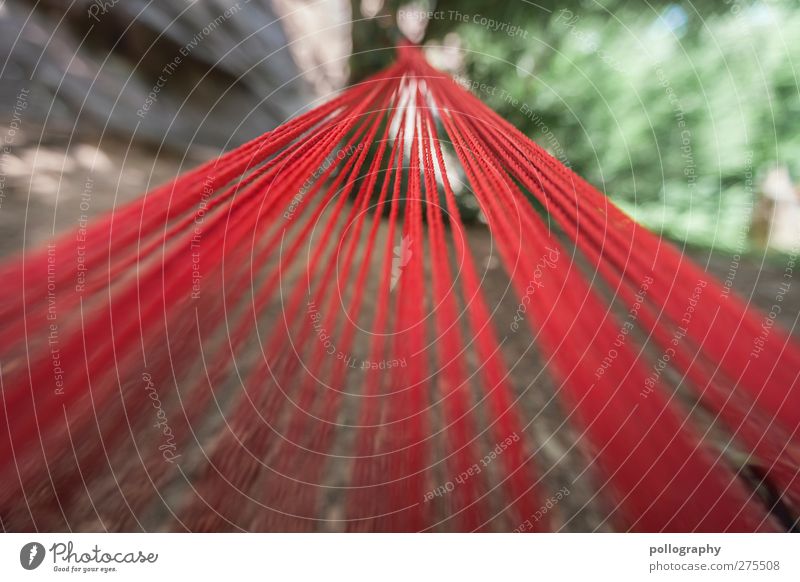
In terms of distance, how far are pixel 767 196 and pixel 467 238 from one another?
2.47 ft

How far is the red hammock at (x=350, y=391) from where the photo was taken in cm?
54

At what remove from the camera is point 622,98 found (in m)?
1.14

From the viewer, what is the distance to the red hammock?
536mm

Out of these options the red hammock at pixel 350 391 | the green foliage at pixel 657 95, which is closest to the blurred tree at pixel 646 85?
the green foliage at pixel 657 95

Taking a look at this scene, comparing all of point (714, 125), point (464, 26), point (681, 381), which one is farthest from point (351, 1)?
point (681, 381)

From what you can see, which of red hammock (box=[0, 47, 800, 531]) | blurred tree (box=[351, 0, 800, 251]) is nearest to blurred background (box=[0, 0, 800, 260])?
blurred tree (box=[351, 0, 800, 251])

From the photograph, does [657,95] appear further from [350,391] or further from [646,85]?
[350,391]

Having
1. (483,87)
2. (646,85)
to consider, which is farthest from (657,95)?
(483,87)

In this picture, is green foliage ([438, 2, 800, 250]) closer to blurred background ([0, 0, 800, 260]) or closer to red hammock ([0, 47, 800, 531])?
blurred background ([0, 0, 800, 260])

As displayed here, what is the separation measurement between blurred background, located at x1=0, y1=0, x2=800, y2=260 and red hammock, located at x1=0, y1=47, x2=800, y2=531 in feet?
1.32

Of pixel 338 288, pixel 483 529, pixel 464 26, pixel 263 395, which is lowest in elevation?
pixel 483 529

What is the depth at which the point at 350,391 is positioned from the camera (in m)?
0.79

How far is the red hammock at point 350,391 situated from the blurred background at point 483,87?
404 mm

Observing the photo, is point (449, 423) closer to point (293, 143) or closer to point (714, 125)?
point (293, 143)
